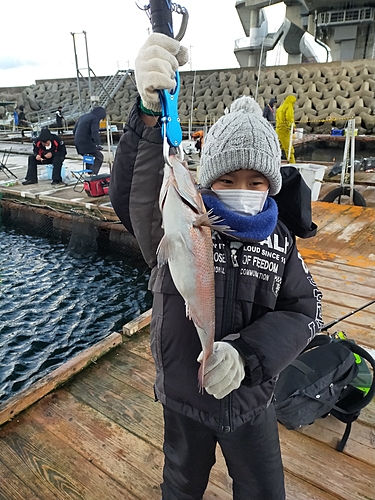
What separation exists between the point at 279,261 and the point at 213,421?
2.51 feet

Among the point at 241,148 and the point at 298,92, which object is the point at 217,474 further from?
the point at 298,92

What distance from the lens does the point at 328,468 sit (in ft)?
7.94

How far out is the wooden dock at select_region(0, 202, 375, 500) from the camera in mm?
2316

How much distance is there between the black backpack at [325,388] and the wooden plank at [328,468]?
0.37 ft

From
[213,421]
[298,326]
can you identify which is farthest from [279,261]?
[213,421]

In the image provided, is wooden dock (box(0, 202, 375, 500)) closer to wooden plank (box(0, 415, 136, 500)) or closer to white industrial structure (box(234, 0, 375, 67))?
wooden plank (box(0, 415, 136, 500))

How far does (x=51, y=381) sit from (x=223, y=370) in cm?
229

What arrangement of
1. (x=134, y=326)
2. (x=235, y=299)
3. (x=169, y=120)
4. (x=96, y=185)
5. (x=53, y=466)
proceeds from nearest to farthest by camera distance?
(x=169, y=120)
(x=235, y=299)
(x=53, y=466)
(x=134, y=326)
(x=96, y=185)

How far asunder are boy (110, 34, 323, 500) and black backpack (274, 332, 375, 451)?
2.65 feet

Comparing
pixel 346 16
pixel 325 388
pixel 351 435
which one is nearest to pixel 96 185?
pixel 325 388

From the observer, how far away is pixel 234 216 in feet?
5.09

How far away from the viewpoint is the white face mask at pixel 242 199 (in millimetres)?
1622

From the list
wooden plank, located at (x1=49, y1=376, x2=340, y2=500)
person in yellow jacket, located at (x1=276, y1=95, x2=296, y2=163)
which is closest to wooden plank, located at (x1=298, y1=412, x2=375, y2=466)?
wooden plank, located at (x1=49, y1=376, x2=340, y2=500)

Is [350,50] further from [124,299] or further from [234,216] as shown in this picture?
[234,216]
